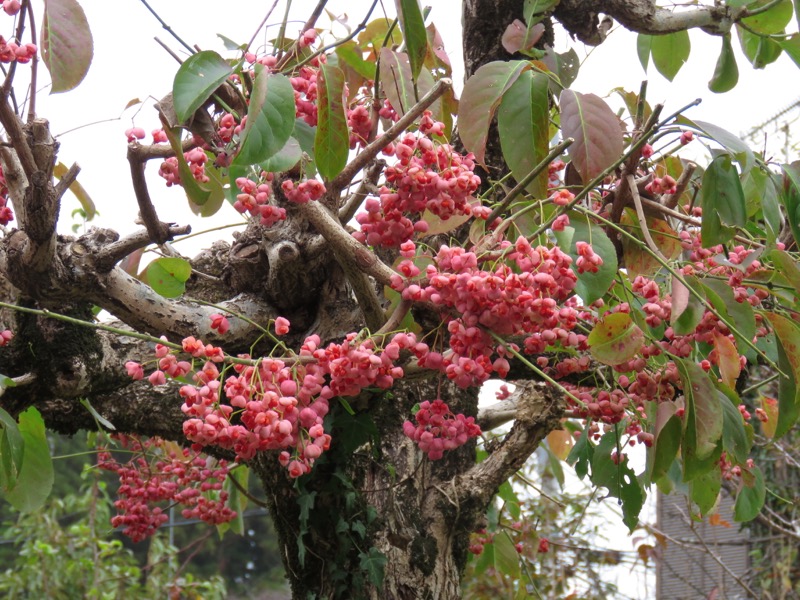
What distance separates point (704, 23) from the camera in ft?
5.55

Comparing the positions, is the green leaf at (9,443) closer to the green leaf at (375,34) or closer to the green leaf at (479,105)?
the green leaf at (479,105)

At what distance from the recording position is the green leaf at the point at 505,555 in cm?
235

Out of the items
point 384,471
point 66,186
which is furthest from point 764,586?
point 66,186

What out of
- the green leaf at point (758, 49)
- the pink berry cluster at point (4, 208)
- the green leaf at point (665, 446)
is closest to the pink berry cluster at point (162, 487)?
the pink berry cluster at point (4, 208)

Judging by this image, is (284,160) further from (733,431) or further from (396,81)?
(733,431)

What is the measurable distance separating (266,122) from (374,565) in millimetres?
951

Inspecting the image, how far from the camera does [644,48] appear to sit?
1.85m

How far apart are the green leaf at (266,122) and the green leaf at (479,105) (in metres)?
0.27

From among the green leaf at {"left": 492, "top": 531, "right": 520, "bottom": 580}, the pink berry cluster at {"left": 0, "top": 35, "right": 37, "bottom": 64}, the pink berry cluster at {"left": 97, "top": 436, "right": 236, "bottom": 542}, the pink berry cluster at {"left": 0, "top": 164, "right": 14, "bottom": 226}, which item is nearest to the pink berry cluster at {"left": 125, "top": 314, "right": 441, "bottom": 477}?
the pink berry cluster at {"left": 0, "top": 35, "right": 37, "bottom": 64}

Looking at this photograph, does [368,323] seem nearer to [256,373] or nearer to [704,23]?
[256,373]

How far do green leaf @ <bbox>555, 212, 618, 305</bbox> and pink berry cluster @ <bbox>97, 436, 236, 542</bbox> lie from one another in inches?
55.7

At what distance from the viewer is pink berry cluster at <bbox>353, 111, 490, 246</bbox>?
3.73ft

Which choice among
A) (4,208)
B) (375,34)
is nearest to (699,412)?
(375,34)

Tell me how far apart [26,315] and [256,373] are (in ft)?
2.29
